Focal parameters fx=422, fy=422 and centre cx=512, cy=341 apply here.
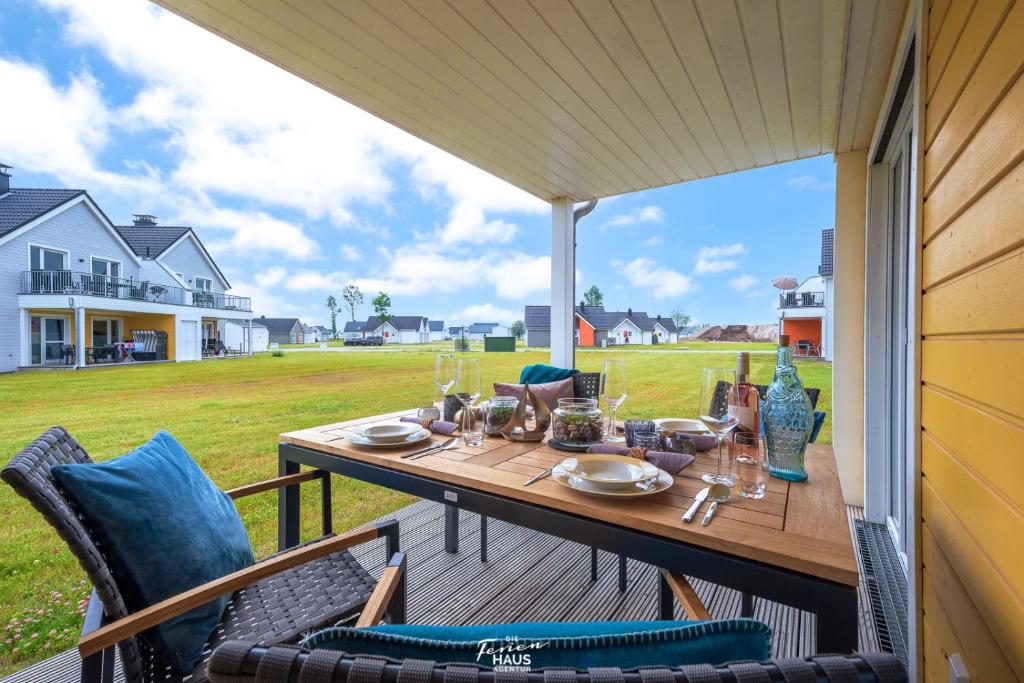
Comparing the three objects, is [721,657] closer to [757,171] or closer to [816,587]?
[816,587]

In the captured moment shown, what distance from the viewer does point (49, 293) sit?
278cm

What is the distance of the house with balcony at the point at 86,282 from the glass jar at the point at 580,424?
3.46 metres

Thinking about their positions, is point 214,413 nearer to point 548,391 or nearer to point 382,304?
point 382,304

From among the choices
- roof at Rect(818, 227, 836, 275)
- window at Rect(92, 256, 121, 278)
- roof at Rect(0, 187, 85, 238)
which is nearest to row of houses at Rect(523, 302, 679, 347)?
roof at Rect(818, 227, 836, 275)

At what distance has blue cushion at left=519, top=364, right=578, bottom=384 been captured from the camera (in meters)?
2.60

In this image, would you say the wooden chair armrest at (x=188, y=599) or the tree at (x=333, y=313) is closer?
the wooden chair armrest at (x=188, y=599)

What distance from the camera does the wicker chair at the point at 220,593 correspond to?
2.67 ft

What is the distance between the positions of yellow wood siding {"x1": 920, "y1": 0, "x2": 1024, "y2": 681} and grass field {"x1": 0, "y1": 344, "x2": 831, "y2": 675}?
0.70 metres

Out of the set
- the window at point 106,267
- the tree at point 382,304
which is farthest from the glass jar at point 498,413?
the tree at point 382,304

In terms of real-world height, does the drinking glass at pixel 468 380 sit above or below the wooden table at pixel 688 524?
above

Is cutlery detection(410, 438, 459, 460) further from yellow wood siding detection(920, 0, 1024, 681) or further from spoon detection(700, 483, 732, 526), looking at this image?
yellow wood siding detection(920, 0, 1024, 681)

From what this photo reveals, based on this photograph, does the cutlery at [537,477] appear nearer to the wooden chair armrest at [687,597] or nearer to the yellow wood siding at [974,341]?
the wooden chair armrest at [687,597]

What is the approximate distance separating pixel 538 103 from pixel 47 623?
3117 mm

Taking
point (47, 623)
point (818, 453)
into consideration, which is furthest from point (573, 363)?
point (47, 623)
